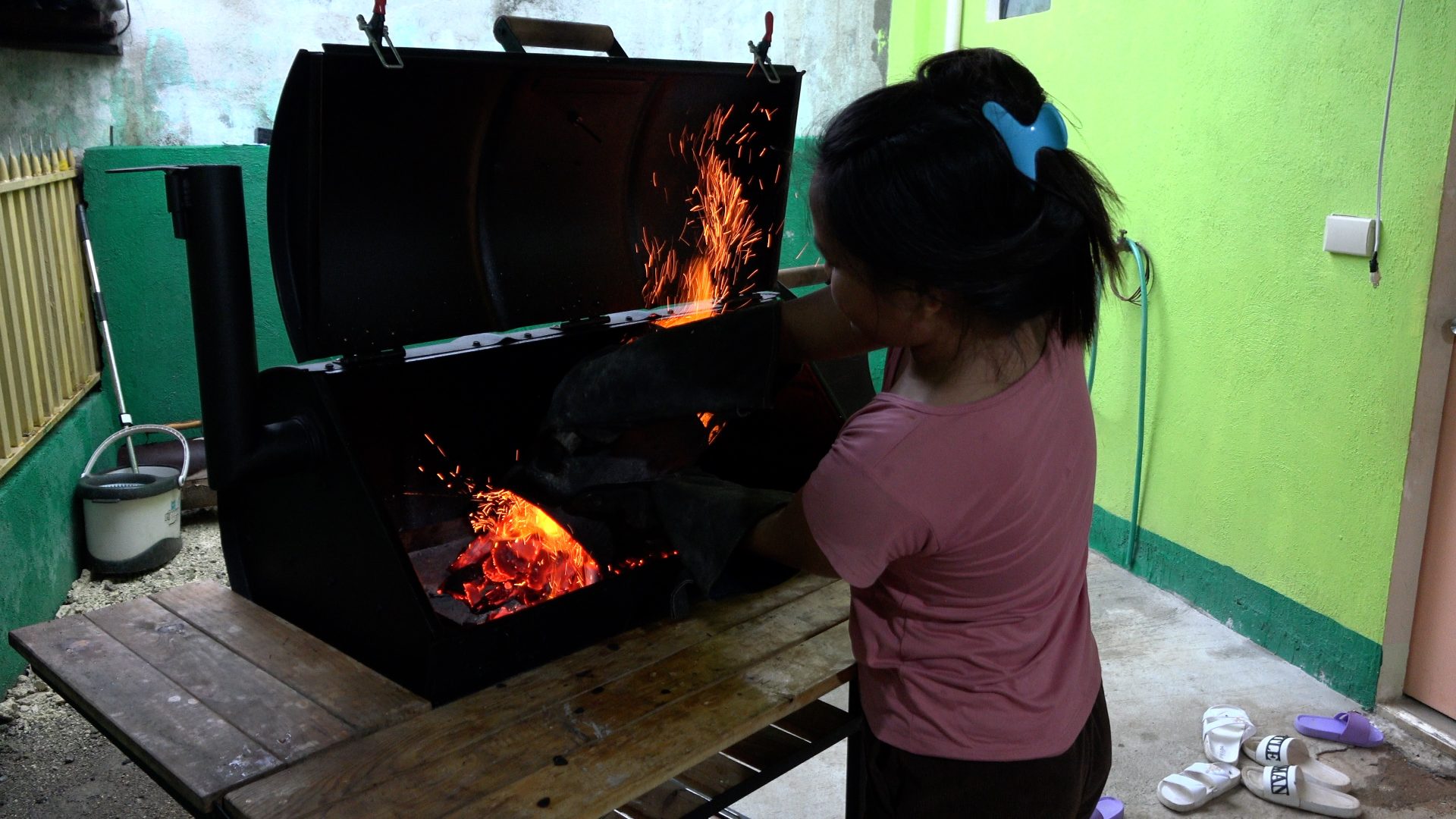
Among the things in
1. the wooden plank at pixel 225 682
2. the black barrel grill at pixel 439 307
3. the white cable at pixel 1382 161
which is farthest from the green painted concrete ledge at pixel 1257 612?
the wooden plank at pixel 225 682

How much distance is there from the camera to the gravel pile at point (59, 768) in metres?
2.49

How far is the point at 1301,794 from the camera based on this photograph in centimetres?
254

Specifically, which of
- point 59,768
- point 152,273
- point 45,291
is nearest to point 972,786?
point 59,768

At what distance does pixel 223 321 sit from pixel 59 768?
78.8 inches

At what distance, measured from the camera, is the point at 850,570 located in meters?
1.12

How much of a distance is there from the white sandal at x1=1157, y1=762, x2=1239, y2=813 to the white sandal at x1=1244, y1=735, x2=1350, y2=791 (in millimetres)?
89

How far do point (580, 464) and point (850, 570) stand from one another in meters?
0.45

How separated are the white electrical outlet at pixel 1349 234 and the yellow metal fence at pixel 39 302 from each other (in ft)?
12.2

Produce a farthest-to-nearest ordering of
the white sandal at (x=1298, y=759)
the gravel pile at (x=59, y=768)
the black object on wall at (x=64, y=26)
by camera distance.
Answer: the black object on wall at (x=64, y=26) → the white sandal at (x=1298, y=759) → the gravel pile at (x=59, y=768)

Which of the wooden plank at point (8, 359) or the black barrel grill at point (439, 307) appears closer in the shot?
the black barrel grill at point (439, 307)

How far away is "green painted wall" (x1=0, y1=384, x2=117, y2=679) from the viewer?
2.95m

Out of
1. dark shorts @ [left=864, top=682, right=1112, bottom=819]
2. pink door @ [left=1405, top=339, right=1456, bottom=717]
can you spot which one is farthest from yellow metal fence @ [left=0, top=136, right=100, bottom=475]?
pink door @ [left=1405, top=339, right=1456, bottom=717]

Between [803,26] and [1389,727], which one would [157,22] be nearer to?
[803,26]

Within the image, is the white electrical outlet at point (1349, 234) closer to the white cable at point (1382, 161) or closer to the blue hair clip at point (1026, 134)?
the white cable at point (1382, 161)
